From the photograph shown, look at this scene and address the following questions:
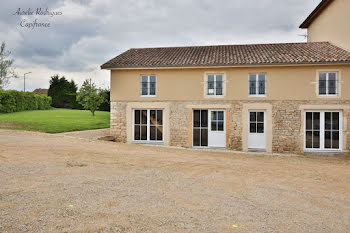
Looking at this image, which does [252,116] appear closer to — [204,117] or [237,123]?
[237,123]

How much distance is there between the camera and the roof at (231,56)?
1301 cm

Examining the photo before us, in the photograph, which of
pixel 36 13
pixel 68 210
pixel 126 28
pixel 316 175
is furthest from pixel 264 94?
pixel 36 13

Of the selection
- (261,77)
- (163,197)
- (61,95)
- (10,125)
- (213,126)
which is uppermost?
(61,95)

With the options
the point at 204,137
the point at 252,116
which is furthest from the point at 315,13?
the point at 204,137

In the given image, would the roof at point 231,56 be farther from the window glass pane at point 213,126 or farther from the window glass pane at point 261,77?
the window glass pane at point 213,126

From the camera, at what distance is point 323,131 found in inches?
517

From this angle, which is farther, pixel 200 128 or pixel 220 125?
pixel 200 128

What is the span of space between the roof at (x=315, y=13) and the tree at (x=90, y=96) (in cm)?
2067

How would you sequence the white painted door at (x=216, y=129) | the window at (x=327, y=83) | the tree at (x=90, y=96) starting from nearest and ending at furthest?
the window at (x=327, y=83), the white painted door at (x=216, y=129), the tree at (x=90, y=96)

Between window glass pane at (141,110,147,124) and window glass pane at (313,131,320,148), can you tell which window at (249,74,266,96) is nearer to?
window glass pane at (313,131,320,148)

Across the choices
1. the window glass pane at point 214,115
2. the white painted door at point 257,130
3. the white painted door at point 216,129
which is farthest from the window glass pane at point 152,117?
the white painted door at point 257,130

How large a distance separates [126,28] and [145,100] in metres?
6.24

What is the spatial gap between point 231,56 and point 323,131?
5866mm

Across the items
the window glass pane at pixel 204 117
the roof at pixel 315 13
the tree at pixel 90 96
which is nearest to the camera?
the window glass pane at pixel 204 117
